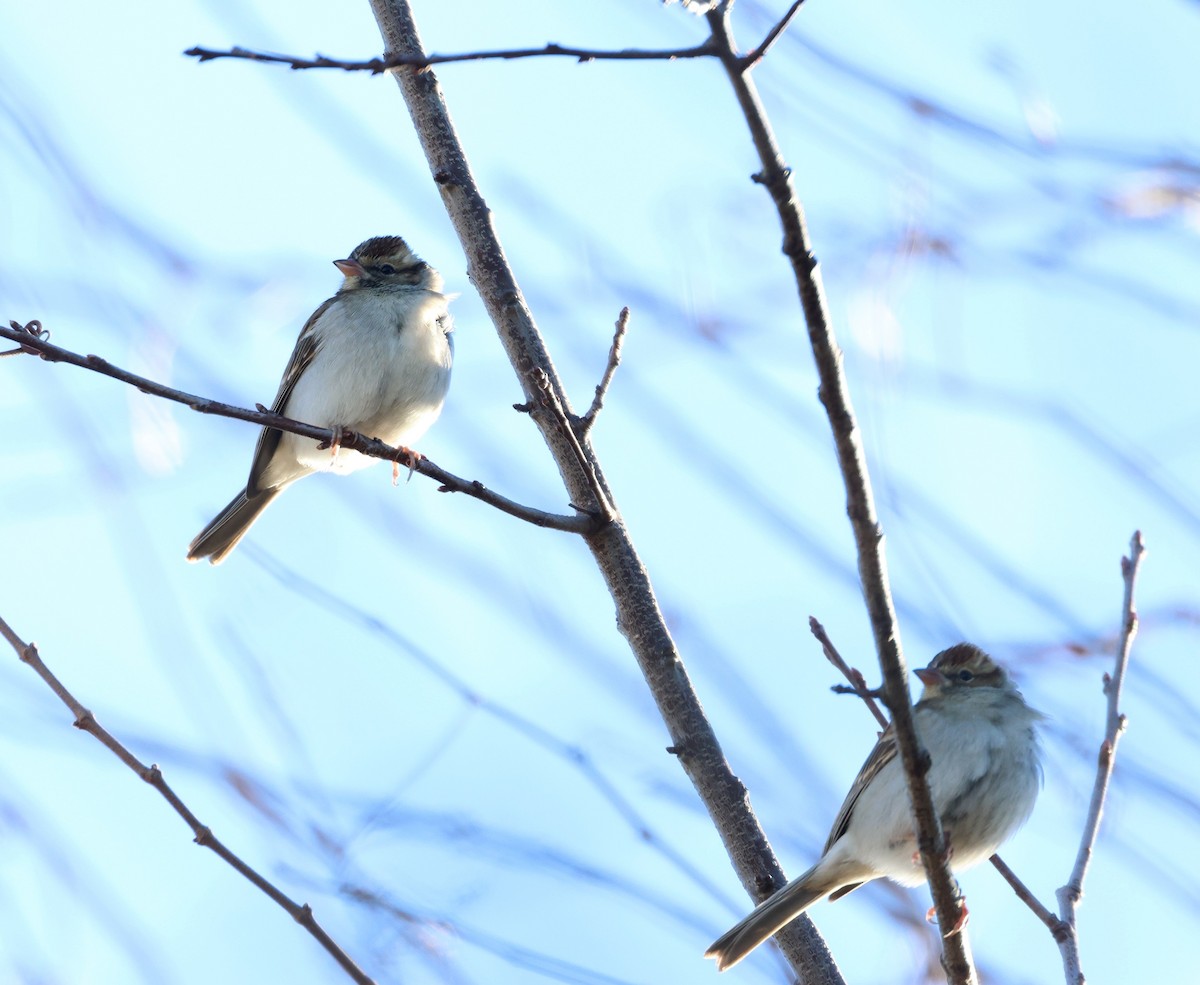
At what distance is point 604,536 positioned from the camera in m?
3.22

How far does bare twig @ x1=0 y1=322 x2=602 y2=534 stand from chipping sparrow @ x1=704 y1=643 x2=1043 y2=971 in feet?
4.49

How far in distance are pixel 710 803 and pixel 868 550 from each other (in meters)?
1.39

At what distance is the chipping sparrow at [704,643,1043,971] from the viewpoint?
Result: 391cm

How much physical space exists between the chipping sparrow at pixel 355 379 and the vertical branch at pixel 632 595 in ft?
4.02

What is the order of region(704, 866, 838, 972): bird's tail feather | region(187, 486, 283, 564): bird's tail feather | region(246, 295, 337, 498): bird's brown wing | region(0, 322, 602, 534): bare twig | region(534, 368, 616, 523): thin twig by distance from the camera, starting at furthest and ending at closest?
region(187, 486, 283, 564): bird's tail feather < region(246, 295, 337, 498): bird's brown wing < region(704, 866, 838, 972): bird's tail feather < region(534, 368, 616, 523): thin twig < region(0, 322, 602, 534): bare twig

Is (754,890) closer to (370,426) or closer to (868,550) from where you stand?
(868,550)

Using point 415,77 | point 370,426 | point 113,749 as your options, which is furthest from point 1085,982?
point 370,426

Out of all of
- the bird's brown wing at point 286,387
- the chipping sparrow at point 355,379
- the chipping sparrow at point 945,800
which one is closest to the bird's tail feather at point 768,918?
the chipping sparrow at point 945,800

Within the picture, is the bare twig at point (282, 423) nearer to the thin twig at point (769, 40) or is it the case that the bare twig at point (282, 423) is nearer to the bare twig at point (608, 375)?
the bare twig at point (608, 375)

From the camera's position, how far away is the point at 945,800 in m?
3.95

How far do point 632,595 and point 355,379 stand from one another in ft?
6.28

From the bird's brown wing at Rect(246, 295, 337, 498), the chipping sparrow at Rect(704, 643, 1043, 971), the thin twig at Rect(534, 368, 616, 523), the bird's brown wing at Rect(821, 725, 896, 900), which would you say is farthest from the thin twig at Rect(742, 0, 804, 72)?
the bird's brown wing at Rect(246, 295, 337, 498)

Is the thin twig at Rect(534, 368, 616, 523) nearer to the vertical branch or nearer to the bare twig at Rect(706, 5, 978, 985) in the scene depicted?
the vertical branch

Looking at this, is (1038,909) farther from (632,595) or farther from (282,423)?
(282,423)
